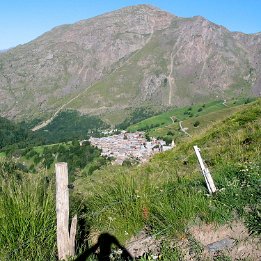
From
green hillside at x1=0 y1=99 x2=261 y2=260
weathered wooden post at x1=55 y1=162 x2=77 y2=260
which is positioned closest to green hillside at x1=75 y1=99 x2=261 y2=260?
green hillside at x1=0 y1=99 x2=261 y2=260

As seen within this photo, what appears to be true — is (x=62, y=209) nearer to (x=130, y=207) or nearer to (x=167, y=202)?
(x=130, y=207)

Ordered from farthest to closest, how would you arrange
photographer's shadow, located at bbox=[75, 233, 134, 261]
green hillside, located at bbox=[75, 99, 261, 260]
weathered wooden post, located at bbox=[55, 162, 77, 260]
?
1. green hillside, located at bbox=[75, 99, 261, 260]
2. photographer's shadow, located at bbox=[75, 233, 134, 261]
3. weathered wooden post, located at bbox=[55, 162, 77, 260]

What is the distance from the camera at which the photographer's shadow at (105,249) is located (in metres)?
7.10

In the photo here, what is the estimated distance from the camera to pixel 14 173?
796 cm

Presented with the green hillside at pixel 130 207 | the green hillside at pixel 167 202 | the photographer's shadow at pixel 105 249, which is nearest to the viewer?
the green hillside at pixel 130 207

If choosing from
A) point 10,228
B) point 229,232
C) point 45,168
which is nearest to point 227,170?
point 229,232

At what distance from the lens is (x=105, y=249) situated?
7863 mm

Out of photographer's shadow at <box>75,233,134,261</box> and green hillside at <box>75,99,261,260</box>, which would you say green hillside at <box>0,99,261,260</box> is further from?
photographer's shadow at <box>75,233,134,261</box>

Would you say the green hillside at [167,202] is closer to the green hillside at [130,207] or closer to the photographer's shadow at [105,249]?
the green hillside at [130,207]

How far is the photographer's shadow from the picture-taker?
7098 millimetres

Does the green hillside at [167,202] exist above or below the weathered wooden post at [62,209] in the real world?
below

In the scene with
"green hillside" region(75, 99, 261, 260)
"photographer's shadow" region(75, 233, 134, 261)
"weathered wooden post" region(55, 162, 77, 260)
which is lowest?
"photographer's shadow" region(75, 233, 134, 261)

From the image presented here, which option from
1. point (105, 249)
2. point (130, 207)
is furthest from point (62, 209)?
point (130, 207)

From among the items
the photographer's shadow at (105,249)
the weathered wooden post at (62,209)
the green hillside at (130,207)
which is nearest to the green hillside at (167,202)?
the green hillside at (130,207)
